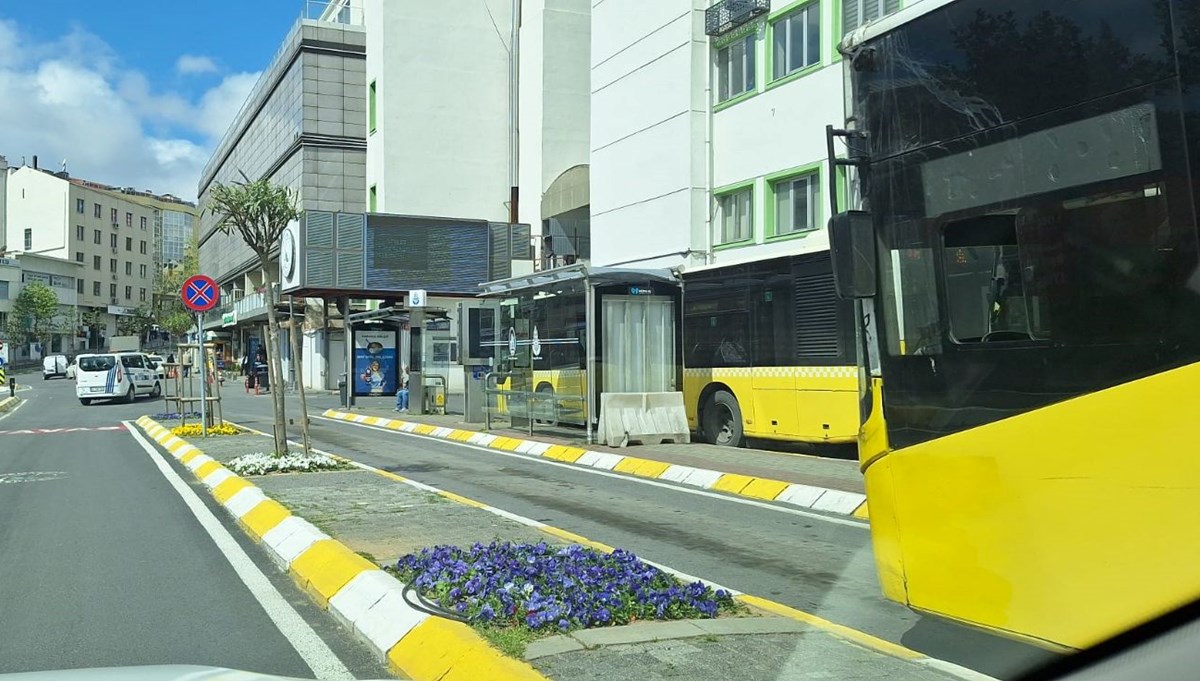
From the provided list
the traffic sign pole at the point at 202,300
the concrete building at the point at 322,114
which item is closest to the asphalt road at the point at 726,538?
the traffic sign pole at the point at 202,300

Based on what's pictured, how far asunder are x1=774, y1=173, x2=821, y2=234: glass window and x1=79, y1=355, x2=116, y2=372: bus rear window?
2545 cm

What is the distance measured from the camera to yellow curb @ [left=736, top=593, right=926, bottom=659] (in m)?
4.48

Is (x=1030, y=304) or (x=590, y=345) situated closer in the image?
(x=1030, y=304)

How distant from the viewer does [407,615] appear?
494 centimetres

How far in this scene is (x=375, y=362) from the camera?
3322 centimetres

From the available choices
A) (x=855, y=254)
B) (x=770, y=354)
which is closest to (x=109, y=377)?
(x=770, y=354)

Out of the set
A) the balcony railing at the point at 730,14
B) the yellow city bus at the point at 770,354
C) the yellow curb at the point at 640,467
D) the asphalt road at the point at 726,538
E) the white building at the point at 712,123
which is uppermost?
the balcony railing at the point at 730,14

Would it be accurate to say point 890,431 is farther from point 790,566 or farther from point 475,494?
point 475,494

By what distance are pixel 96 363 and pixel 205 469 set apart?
24942 millimetres

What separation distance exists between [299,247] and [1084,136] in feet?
97.5

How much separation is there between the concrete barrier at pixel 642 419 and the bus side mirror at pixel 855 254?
10.8 m

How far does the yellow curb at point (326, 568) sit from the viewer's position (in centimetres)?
590

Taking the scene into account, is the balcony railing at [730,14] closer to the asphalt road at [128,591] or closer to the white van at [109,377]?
the asphalt road at [128,591]

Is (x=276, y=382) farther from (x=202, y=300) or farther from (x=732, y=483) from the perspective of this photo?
(x=202, y=300)
